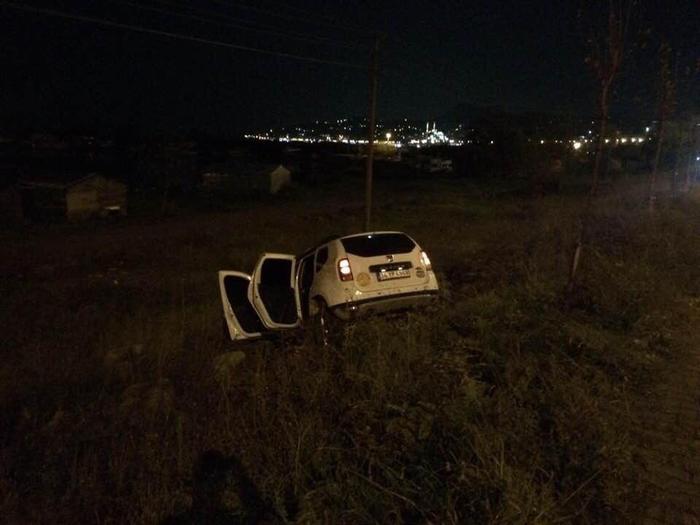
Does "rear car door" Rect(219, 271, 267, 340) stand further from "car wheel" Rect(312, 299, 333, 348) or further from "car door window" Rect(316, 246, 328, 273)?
"car door window" Rect(316, 246, 328, 273)

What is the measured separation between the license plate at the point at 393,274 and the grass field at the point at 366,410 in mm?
618

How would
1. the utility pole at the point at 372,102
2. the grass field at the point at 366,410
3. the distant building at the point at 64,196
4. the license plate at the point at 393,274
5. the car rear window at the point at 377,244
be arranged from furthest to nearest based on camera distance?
the distant building at the point at 64,196 < the utility pole at the point at 372,102 < the car rear window at the point at 377,244 < the license plate at the point at 393,274 < the grass field at the point at 366,410

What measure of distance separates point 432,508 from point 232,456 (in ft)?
5.04

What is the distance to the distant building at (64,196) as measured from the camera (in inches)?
1148

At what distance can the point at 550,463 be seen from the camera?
361 centimetres

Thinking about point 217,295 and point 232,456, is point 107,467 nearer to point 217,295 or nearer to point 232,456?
point 232,456

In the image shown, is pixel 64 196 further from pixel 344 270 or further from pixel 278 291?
pixel 344 270

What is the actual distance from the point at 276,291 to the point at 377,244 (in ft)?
5.95

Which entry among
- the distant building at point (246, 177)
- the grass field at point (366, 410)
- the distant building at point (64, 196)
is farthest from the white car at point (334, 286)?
the distant building at point (246, 177)

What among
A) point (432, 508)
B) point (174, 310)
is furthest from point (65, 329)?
point (432, 508)

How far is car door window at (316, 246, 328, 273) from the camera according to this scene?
25.6 ft

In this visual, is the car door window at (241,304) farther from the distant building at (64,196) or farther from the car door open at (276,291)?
the distant building at (64,196)

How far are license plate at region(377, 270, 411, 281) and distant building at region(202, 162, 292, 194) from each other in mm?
41404

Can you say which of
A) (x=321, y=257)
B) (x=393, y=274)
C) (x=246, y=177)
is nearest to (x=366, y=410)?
(x=393, y=274)
